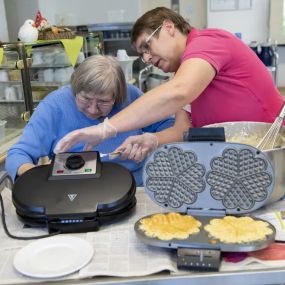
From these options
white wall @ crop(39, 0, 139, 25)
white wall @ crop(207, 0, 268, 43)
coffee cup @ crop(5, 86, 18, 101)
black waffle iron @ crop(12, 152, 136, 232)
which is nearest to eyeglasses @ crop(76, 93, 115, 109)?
black waffle iron @ crop(12, 152, 136, 232)

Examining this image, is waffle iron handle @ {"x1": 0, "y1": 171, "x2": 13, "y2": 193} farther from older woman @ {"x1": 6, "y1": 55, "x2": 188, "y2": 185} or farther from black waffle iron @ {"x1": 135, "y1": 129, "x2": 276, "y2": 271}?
black waffle iron @ {"x1": 135, "y1": 129, "x2": 276, "y2": 271}

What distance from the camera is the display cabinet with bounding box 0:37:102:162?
2.18 metres

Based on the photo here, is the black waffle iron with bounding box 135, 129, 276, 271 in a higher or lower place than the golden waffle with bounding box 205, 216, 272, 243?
higher

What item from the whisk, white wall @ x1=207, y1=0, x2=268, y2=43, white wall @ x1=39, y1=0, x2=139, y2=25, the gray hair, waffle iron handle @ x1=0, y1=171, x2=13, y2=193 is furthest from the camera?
white wall @ x1=207, y1=0, x2=268, y2=43

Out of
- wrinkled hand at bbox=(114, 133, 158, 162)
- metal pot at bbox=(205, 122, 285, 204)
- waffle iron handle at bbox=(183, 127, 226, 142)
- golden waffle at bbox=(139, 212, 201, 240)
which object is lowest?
golden waffle at bbox=(139, 212, 201, 240)

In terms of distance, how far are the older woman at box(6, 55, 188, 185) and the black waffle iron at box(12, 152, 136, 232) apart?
0.34m

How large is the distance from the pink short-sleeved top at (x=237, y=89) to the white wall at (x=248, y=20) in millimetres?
2927

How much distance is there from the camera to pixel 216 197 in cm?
86

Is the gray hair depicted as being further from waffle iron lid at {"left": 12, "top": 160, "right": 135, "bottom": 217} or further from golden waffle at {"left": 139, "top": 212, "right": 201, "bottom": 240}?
golden waffle at {"left": 139, "top": 212, "right": 201, "bottom": 240}

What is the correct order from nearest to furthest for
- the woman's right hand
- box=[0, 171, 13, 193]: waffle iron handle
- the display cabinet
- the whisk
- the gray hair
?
the whisk < box=[0, 171, 13, 193]: waffle iron handle < the woman's right hand < the gray hair < the display cabinet

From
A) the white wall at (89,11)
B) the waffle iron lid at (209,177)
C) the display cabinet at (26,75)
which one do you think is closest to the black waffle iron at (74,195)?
the waffle iron lid at (209,177)

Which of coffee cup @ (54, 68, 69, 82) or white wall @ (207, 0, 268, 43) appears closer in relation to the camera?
coffee cup @ (54, 68, 69, 82)

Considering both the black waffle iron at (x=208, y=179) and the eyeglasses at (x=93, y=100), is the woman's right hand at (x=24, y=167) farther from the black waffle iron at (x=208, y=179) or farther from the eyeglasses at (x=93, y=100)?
the black waffle iron at (x=208, y=179)

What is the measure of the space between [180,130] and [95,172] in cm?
57
